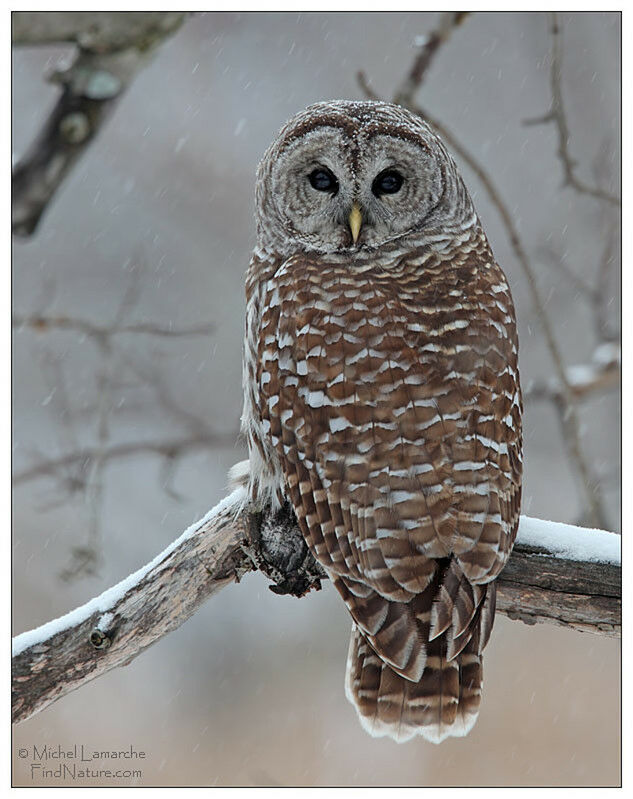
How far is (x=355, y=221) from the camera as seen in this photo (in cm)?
276

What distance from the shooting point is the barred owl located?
2.42 meters

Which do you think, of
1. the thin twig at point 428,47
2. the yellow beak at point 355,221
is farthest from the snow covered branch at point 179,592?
the thin twig at point 428,47

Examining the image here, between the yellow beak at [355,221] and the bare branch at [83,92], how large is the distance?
3.86ft

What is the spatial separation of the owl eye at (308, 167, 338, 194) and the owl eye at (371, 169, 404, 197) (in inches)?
5.0

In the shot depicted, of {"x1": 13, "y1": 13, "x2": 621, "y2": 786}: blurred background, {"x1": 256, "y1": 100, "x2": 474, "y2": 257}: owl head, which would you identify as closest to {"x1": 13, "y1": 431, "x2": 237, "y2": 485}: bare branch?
{"x1": 13, "y1": 13, "x2": 621, "y2": 786}: blurred background

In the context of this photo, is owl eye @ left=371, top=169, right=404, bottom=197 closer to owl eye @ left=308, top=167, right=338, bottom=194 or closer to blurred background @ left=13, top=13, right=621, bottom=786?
owl eye @ left=308, top=167, right=338, bottom=194

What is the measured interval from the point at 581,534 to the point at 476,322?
2.22 feet

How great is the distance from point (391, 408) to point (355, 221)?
638 mm

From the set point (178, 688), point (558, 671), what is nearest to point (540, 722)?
point (558, 671)

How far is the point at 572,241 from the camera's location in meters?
5.30

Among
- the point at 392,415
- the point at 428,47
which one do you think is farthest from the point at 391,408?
the point at 428,47

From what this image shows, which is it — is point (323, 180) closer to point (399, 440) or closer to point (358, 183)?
point (358, 183)

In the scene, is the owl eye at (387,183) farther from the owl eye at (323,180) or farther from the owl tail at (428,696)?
the owl tail at (428,696)

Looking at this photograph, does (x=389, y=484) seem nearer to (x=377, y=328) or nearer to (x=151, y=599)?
(x=377, y=328)
